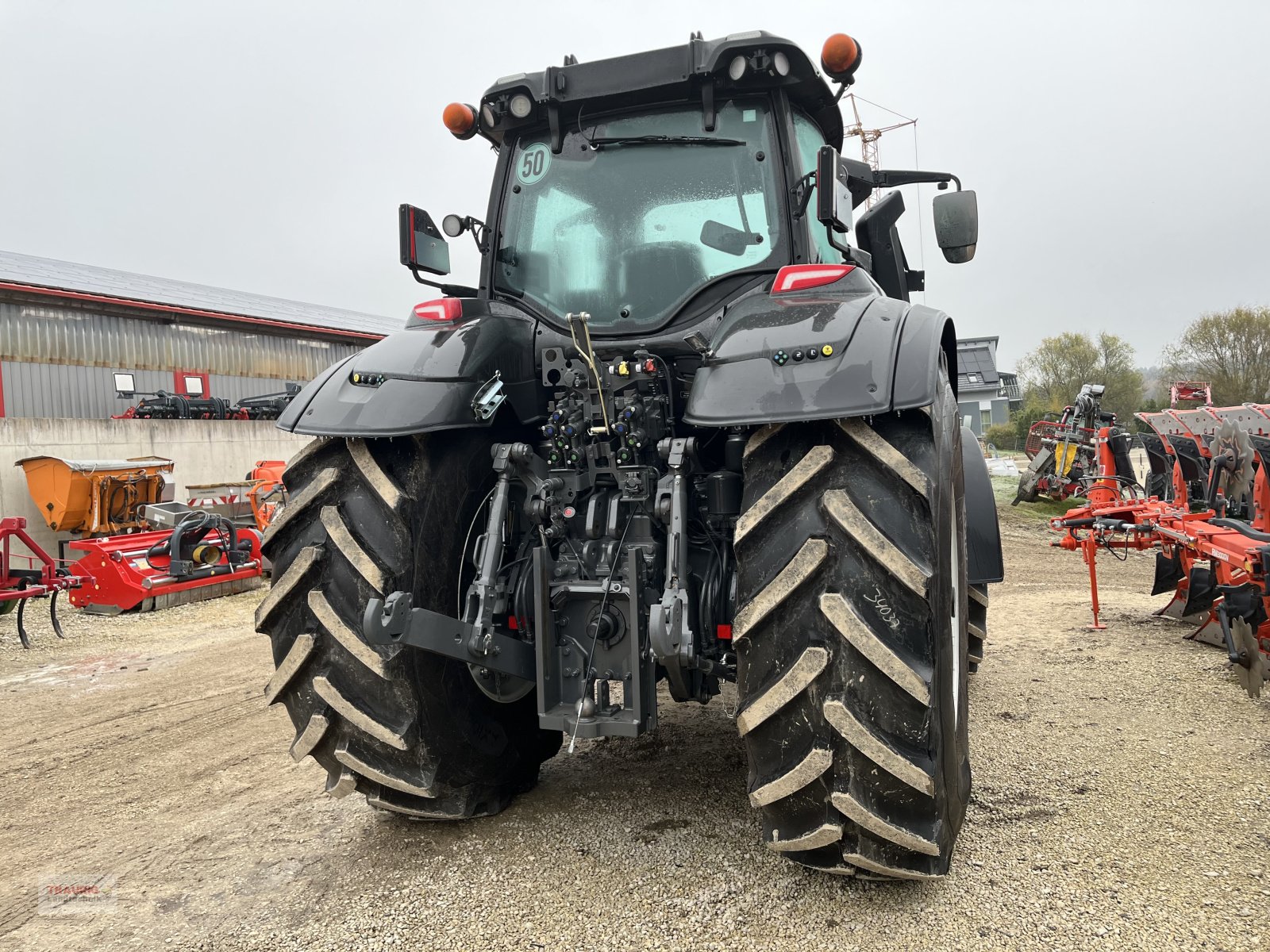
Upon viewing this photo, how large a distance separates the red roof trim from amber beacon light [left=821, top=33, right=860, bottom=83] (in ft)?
45.0

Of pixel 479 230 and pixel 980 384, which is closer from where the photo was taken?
pixel 479 230

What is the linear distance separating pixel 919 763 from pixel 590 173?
2.21 meters

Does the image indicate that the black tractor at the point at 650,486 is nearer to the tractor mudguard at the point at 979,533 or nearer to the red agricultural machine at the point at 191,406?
the tractor mudguard at the point at 979,533

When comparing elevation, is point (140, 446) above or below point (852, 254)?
below

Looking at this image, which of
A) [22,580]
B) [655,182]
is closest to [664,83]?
[655,182]

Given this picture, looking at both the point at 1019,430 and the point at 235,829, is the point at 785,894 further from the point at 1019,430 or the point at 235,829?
the point at 1019,430

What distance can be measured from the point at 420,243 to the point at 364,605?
150cm

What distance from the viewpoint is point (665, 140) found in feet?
9.88

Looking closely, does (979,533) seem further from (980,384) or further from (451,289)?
(980,384)

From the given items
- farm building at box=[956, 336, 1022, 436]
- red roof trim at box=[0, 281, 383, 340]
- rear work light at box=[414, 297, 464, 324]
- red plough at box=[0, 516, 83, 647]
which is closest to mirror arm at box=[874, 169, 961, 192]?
rear work light at box=[414, 297, 464, 324]

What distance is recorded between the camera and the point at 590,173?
10.3 feet

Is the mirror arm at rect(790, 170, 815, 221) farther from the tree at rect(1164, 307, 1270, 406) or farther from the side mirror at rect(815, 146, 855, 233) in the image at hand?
the tree at rect(1164, 307, 1270, 406)

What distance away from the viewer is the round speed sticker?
3219 millimetres

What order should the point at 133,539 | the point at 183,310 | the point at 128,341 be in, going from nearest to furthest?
1. the point at 133,539
2. the point at 128,341
3. the point at 183,310
